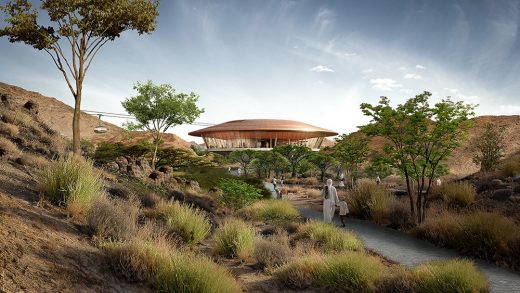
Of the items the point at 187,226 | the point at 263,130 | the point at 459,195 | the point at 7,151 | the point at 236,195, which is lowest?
the point at 187,226

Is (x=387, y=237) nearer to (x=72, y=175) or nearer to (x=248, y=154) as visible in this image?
(x=72, y=175)

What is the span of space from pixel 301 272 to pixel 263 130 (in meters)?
70.4

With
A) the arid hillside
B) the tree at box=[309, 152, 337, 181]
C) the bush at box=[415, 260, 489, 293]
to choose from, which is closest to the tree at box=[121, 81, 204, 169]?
the tree at box=[309, 152, 337, 181]

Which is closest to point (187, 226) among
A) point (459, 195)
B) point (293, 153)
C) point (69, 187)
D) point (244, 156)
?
point (69, 187)

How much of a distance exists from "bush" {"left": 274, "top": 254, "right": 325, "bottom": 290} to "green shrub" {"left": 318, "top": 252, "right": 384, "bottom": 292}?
0.56 feet

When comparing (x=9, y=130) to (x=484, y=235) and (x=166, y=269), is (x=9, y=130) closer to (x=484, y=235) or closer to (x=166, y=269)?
(x=166, y=269)

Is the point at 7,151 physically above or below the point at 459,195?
above

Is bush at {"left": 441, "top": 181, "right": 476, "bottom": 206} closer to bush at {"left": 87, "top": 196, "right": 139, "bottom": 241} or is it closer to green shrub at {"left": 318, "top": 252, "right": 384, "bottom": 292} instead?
green shrub at {"left": 318, "top": 252, "right": 384, "bottom": 292}

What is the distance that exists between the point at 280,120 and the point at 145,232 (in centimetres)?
7844

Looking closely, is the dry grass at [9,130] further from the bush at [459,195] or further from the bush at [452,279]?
the bush at [459,195]

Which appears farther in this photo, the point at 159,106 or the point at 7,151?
the point at 159,106

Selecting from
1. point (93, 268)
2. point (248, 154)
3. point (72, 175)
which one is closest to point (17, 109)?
point (72, 175)

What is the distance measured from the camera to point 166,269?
249 inches

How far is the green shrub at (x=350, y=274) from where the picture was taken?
24.4ft
